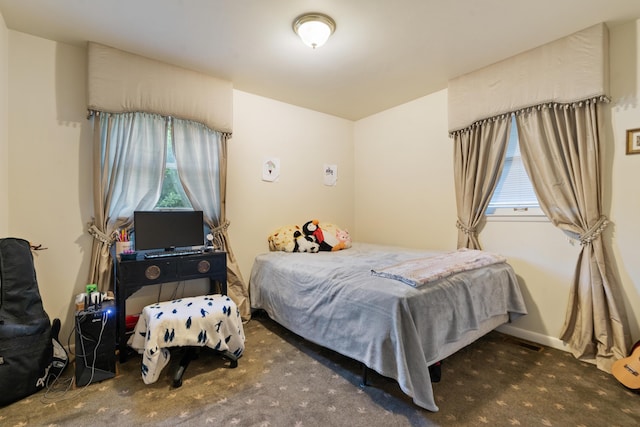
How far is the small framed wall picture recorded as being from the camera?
84.3 inches

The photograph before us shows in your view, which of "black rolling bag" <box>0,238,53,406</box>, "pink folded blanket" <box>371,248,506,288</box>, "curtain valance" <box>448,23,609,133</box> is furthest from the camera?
"curtain valance" <box>448,23,609,133</box>

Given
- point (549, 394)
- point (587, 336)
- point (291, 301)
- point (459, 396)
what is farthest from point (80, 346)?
point (587, 336)

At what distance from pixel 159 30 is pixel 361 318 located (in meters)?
2.51

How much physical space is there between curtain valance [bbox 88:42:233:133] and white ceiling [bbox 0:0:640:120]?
0.28 feet

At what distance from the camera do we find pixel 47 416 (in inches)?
65.0

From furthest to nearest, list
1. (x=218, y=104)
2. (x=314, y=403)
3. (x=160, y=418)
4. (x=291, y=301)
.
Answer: (x=218, y=104) → (x=291, y=301) → (x=314, y=403) → (x=160, y=418)

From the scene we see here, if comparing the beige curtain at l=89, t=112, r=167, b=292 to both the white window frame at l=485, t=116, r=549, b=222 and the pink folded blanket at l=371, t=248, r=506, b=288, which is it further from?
the white window frame at l=485, t=116, r=549, b=222

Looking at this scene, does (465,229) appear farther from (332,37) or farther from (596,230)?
(332,37)

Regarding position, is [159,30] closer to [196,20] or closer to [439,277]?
[196,20]

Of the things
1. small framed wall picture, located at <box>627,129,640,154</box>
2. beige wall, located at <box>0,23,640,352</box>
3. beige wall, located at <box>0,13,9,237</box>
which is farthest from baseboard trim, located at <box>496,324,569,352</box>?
beige wall, located at <box>0,13,9,237</box>

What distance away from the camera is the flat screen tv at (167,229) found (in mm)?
2475

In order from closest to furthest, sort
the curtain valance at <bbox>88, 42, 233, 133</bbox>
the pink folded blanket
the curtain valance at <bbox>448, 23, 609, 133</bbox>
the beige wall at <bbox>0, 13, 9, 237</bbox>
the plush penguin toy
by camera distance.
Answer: the pink folded blanket, the beige wall at <bbox>0, 13, 9, 237</bbox>, the curtain valance at <bbox>448, 23, 609, 133</bbox>, the curtain valance at <bbox>88, 42, 233, 133</bbox>, the plush penguin toy

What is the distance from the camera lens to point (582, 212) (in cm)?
229

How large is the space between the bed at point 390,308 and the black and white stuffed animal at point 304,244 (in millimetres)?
349
